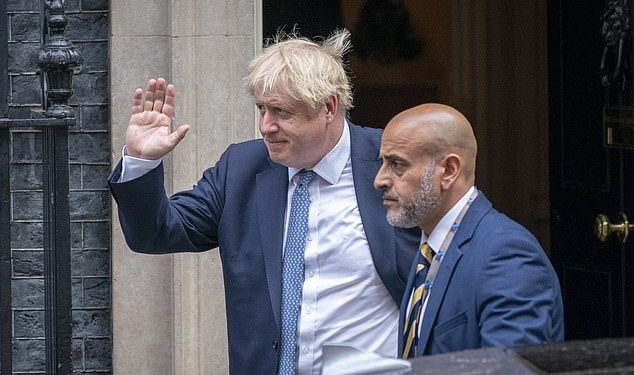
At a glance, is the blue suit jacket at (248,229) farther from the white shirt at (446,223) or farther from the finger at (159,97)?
the white shirt at (446,223)

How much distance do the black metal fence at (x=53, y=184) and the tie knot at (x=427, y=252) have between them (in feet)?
5.88

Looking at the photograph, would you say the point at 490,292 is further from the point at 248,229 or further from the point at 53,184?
the point at 53,184

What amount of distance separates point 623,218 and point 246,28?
1.92 metres

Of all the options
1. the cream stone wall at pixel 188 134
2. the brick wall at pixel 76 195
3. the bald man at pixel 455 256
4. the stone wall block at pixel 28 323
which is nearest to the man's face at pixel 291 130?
the bald man at pixel 455 256

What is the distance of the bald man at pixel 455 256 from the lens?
121 inches

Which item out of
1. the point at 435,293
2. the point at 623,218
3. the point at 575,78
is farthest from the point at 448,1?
the point at 435,293

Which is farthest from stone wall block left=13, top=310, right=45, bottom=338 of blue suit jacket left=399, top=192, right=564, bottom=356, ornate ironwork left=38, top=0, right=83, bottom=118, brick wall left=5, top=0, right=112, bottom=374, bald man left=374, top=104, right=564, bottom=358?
blue suit jacket left=399, top=192, right=564, bottom=356

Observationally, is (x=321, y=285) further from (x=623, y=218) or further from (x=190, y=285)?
(x=623, y=218)

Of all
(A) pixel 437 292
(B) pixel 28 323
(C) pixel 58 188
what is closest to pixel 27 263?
(B) pixel 28 323

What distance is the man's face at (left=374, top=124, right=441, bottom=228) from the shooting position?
11.0ft

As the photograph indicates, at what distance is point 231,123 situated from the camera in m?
5.96

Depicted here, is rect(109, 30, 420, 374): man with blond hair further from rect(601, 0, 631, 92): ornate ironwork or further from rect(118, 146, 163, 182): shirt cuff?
rect(601, 0, 631, 92): ornate ironwork

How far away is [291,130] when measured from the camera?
410 centimetres

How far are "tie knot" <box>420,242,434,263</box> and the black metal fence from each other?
179 centimetres
